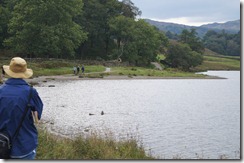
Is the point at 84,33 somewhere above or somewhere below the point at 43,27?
below

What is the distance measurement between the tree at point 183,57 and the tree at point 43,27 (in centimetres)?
3983

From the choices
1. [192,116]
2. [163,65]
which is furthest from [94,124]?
[163,65]

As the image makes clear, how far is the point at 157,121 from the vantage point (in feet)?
74.6

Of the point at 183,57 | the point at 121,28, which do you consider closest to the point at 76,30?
the point at 121,28

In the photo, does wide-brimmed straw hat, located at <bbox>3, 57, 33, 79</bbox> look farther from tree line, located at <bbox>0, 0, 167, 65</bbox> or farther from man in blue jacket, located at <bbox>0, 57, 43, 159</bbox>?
tree line, located at <bbox>0, 0, 167, 65</bbox>

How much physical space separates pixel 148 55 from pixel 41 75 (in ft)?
136

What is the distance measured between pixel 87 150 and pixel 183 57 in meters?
92.0

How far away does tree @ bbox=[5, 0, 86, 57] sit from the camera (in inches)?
2432

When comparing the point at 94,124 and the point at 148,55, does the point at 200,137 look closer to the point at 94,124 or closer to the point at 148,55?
the point at 94,124

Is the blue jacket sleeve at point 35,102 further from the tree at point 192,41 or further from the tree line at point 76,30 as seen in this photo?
the tree at point 192,41

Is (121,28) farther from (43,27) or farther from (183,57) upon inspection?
(183,57)

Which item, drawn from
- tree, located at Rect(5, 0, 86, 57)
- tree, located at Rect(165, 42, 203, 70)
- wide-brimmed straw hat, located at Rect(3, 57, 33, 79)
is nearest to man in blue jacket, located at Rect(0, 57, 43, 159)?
wide-brimmed straw hat, located at Rect(3, 57, 33, 79)

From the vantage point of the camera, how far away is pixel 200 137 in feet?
60.8

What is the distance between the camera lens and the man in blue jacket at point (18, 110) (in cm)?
554
